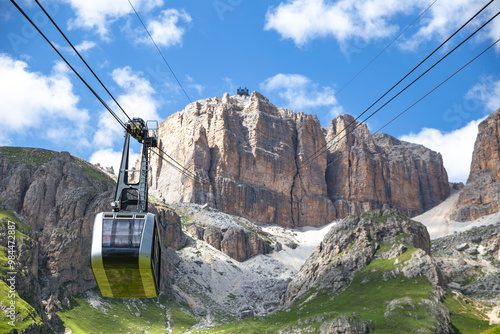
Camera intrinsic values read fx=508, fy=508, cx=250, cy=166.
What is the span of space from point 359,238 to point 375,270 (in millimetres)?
17480

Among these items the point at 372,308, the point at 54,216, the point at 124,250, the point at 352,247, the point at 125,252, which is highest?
the point at 54,216

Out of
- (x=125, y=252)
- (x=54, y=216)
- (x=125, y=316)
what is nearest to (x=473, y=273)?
(x=125, y=316)

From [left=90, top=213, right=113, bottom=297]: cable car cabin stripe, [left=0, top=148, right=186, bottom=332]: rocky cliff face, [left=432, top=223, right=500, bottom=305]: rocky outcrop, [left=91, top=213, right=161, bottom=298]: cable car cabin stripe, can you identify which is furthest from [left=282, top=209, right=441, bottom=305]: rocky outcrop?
[left=90, top=213, right=113, bottom=297]: cable car cabin stripe

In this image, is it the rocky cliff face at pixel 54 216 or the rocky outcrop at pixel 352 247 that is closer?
the rocky cliff face at pixel 54 216

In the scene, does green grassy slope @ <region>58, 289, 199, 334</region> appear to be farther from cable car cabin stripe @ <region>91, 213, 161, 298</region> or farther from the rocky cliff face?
cable car cabin stripe @ <region>91, 213, 161, 298</region>

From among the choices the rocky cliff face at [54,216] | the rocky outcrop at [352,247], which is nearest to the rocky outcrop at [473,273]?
the rocky outcrop at [352,247]

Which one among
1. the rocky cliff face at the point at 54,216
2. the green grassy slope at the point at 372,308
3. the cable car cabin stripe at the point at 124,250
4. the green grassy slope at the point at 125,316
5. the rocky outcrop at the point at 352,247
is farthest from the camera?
the rocky outcrop at the point at 352,247

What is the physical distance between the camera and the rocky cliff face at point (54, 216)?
134 m

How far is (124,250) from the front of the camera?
30.1 meters

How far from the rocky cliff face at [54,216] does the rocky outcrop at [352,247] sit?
49.6 m

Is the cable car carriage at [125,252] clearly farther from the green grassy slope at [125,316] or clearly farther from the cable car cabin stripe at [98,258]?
the green grassy slope at [125,316]

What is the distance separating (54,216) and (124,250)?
13818 centimetres

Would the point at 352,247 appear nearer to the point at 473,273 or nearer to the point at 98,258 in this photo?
the point at 473,273

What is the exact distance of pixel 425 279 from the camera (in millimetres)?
120625
